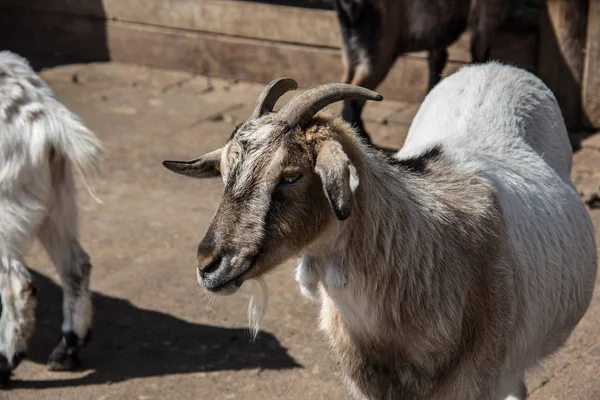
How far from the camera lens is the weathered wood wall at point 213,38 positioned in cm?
873

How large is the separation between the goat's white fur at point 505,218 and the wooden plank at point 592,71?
10.8ft

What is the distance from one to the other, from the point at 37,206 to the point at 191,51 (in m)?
4.97

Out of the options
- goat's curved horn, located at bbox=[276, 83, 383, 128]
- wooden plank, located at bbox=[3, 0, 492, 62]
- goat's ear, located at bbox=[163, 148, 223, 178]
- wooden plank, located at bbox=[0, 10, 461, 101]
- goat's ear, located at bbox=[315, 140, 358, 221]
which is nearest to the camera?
goat's ear, located at bbox=[315, 140, 358, 221]

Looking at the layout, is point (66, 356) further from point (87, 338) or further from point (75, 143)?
point (75, 143)

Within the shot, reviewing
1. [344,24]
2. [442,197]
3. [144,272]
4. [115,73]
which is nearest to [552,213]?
[442,197]

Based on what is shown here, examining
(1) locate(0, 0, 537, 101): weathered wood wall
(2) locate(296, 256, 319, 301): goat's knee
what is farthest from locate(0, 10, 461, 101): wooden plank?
(2) locate(296, 256, 319, 301): goat's knee

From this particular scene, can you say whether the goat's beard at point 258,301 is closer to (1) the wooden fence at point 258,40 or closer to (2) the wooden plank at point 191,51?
(1) the wooden fence at point 258,40

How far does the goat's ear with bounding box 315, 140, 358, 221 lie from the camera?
3.10 metres

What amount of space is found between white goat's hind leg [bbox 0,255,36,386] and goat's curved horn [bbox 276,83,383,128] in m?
2.17

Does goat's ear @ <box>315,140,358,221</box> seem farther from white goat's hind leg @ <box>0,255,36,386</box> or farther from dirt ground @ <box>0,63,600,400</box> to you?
white goat's hind leg @ <box>0,255,36,386</box>

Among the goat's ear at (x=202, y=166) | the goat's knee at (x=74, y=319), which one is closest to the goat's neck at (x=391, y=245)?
the goat's ear at (x=202, y=166)

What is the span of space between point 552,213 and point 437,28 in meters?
3.80

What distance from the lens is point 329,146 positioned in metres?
3.23

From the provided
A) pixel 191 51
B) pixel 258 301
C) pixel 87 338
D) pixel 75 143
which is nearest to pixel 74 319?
pixel 87 338
